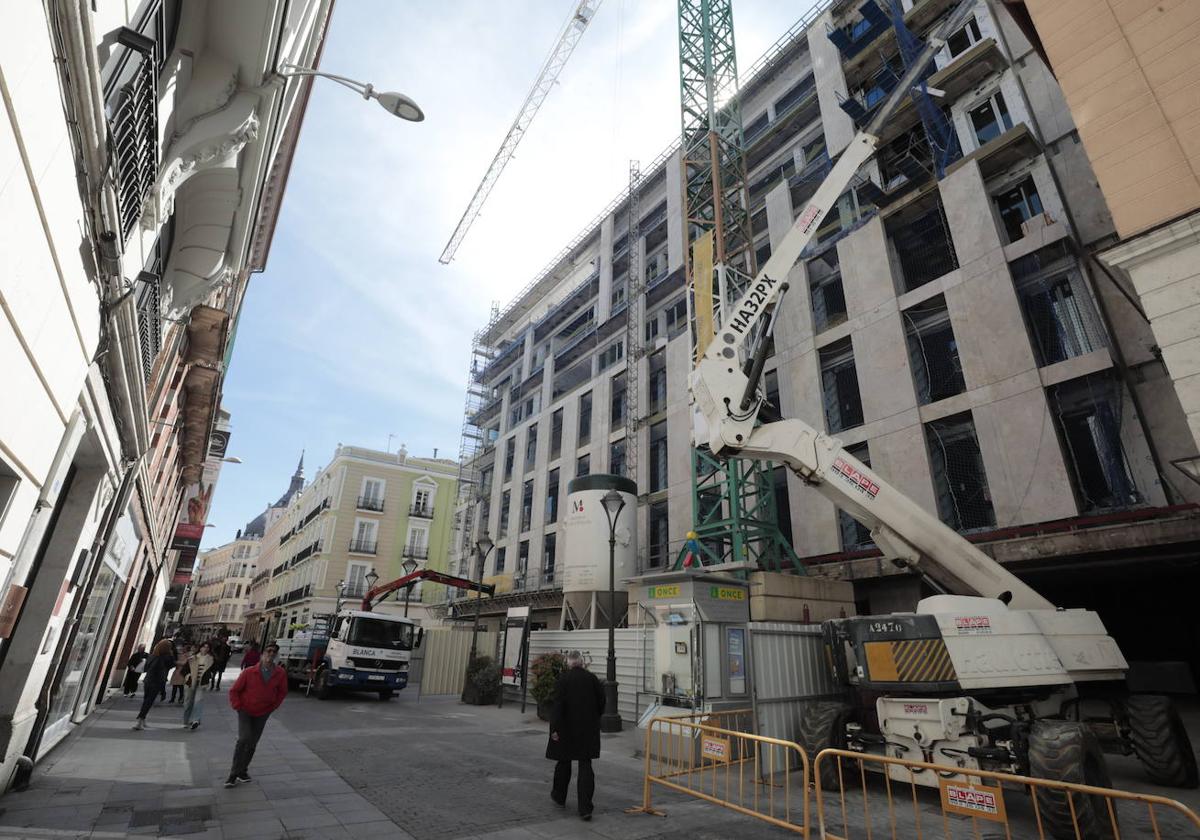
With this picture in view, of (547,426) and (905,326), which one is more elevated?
(547,426)

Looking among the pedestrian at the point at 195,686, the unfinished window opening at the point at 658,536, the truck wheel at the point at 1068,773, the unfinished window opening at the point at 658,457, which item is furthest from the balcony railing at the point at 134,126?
the unfinished window opening at the point at 658,457

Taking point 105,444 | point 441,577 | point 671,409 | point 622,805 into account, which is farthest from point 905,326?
point 105,444

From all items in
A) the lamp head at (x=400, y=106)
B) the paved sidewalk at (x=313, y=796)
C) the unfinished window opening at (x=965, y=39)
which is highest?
the unfinished window opening at (x=965, y=39)

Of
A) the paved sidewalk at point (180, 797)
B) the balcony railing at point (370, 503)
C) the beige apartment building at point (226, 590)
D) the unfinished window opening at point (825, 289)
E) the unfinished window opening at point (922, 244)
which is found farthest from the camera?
the beige apartment building at point (226, 590)

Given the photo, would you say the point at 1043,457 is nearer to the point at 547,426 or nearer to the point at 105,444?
the point at 105,444

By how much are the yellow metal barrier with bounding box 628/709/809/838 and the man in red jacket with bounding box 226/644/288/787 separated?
15.6 feet

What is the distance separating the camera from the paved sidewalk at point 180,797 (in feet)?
18.3

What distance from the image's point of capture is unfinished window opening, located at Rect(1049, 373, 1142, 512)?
13.7 m

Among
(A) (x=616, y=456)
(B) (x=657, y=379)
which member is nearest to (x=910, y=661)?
(B) (x=657, y=379)

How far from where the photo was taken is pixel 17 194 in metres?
2.86

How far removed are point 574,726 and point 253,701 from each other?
416 centimetres

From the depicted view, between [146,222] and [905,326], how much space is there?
755 inches

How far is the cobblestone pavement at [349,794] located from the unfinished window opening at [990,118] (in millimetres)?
17582

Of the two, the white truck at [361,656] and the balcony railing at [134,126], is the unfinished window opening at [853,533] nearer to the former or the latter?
the white truck at [361,656]
